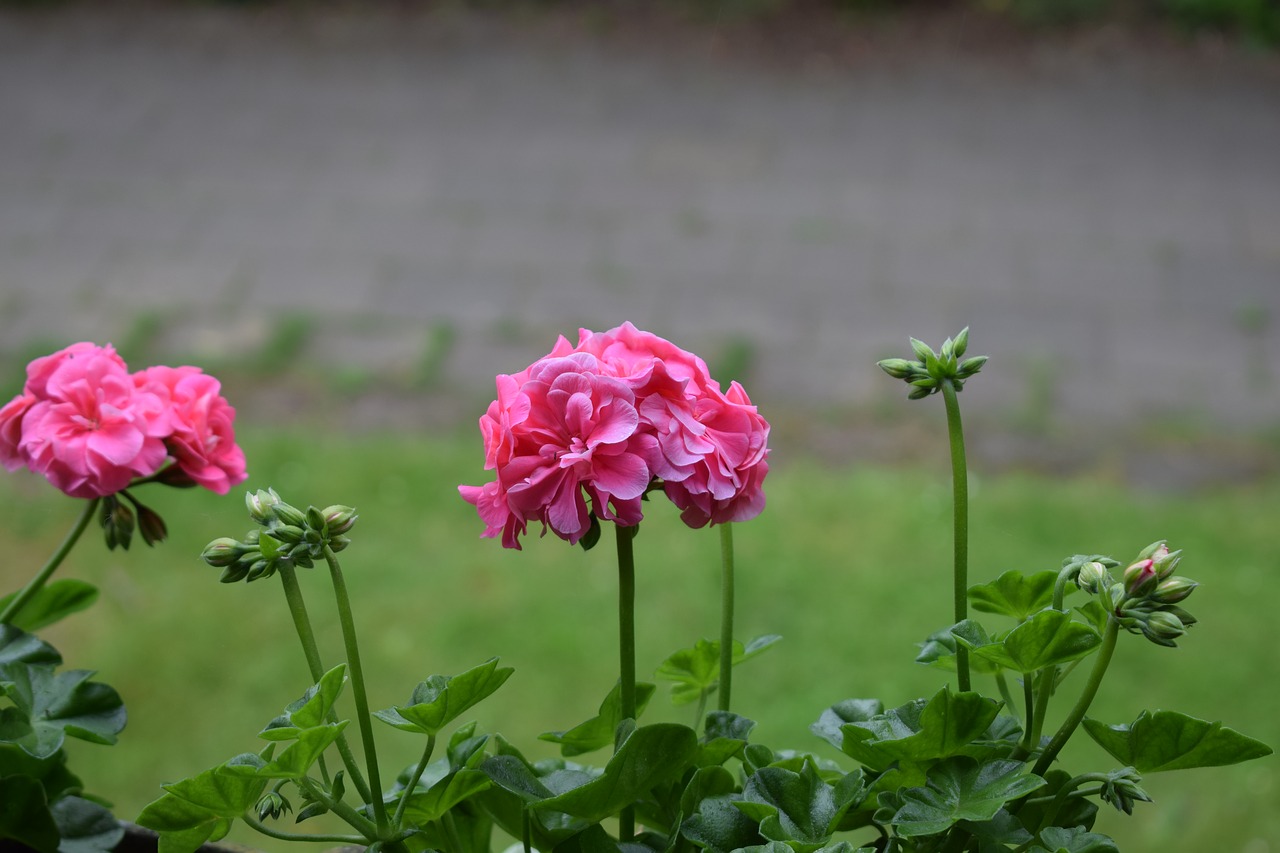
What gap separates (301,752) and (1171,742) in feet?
1.24

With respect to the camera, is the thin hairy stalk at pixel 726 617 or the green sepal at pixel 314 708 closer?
the green sepal at pixel 314 708

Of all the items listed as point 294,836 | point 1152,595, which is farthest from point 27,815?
point 1152,595

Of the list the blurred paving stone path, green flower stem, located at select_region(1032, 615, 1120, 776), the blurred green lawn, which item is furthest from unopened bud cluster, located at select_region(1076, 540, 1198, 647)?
the blurred paving stone path

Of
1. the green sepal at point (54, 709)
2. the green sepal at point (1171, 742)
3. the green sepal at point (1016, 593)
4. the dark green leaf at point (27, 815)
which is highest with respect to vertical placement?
the green sepal at point (1016, 593)

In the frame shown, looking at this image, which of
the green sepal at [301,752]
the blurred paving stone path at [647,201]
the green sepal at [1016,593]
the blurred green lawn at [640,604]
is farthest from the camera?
the blurred paving stone path at [647,201]

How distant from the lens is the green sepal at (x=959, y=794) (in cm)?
59

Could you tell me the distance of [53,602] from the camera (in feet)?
2.68

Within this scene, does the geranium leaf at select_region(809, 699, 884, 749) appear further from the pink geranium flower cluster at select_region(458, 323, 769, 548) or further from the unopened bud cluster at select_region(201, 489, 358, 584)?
the unopened bud cluster at select_region(201, 489, 358, 584)

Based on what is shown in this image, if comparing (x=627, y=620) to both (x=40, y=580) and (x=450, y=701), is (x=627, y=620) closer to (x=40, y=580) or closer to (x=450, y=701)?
(x=450, y=701)

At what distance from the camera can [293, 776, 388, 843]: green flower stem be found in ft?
2.04

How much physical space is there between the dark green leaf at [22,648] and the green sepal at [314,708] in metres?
0.20

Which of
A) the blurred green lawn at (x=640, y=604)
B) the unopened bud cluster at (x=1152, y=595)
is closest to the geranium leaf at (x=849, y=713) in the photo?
the unopened bud cluster at (x=1152, y=595)

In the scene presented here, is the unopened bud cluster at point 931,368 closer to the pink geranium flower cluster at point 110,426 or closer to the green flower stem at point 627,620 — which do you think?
the green flower stem at point 627,620

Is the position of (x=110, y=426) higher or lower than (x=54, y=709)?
higher
